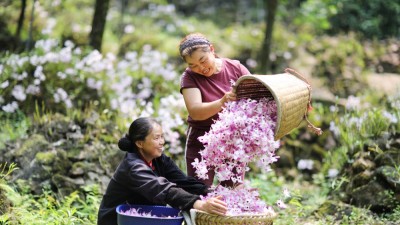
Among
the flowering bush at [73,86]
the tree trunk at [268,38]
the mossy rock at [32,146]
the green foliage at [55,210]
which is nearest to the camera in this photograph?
the green foliage at [55,210]

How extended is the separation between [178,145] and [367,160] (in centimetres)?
201

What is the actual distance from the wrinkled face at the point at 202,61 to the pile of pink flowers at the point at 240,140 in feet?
1.28

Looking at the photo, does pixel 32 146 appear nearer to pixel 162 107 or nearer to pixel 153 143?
pixel 162 107

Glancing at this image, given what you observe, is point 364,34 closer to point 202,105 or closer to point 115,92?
point 115,92

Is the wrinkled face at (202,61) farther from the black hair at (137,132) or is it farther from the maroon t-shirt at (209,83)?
the black hair at (137,132)

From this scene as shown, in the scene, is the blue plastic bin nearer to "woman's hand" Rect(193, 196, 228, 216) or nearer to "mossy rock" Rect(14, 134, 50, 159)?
"woman's hand" Rect(193, 196, 228, 216)

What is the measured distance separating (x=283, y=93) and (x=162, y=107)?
3602mm

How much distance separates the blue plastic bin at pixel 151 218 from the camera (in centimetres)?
344

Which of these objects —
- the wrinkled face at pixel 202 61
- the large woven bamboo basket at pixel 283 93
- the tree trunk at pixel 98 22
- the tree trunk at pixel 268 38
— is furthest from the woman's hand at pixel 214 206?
the tree trunk at pixel 268 38

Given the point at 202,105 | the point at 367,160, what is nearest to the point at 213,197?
the point at 202,105

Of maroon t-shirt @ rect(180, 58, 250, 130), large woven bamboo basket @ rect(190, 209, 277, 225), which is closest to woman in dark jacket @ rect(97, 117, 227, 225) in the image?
large woven bamboo basket @ rect(190, 209, 277, 225)

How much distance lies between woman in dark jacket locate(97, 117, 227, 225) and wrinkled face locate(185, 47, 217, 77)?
0.44 metres

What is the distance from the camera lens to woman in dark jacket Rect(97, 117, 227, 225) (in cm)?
353

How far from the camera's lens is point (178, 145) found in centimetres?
661
